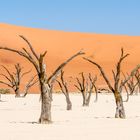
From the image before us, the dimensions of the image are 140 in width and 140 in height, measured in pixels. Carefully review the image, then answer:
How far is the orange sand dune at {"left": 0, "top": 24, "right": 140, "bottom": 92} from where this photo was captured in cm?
8050

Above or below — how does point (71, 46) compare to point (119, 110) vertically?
above

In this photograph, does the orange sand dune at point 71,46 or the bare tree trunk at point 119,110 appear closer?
the bare tree trunk at point 119,110

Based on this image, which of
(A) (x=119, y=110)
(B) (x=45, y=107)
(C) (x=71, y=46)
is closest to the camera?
(B) (x=45, y=107)

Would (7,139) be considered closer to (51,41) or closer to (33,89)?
(33,89)

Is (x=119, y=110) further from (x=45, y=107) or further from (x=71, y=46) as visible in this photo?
(x=71, y=46)

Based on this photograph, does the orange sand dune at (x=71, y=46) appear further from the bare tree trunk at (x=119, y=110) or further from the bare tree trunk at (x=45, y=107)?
the bare tree trunk at (x=45, y=107)

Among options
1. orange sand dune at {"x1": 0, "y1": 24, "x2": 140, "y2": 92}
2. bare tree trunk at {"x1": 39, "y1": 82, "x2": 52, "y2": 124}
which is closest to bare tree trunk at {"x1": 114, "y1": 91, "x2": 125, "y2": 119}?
bare tree trunk at {"x1": 39, "y1": 82, "x2": 52, "y2": 124}

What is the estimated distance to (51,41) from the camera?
106312 mm

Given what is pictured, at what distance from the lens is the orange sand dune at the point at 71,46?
80500 millimetres

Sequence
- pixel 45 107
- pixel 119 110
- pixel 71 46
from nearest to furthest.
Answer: pixel 45 107, pixel 119 110, pixel 71 46

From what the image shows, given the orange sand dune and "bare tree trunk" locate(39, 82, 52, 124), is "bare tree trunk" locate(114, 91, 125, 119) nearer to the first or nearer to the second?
"bare tree trunk" locate(39, 82, 52, 124)

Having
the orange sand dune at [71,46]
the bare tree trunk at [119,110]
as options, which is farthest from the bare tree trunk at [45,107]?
the orange sand dune at [71,46]

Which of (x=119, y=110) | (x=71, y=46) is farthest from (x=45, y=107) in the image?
(x=71, y=46)

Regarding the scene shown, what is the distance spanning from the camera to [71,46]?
102m
